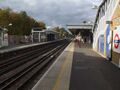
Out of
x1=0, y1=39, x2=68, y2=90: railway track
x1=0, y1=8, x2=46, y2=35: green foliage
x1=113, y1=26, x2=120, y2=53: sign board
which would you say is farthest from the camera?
x1=0, y1=8, x2=46, y2=35: green foliage

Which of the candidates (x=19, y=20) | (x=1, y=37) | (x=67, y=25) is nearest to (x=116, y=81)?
(x=1, y=37)

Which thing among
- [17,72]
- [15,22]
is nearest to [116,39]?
[17,72]

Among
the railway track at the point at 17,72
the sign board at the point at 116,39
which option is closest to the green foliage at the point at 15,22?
the railway track at the point at 17,72

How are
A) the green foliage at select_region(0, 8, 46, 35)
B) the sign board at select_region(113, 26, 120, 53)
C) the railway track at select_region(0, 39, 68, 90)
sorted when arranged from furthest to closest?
the green foliage at select_region(0, 8, 46, 35), the sign board at select_region(113, 26, 120, 53), the railway track at select_region(0, 39, 68, 90)

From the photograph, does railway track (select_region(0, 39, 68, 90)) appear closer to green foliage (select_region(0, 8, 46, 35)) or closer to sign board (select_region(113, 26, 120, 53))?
sign board (select_region(113, 26, 120, 53))

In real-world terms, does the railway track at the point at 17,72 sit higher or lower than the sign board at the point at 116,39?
lower

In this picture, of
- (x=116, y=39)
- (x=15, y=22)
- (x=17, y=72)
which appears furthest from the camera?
(x=15, y=22)

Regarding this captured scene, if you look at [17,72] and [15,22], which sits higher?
[15,22]

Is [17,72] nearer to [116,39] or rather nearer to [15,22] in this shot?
[116,39]

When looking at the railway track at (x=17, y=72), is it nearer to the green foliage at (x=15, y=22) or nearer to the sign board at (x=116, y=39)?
the sign board at (x=116, y=39)

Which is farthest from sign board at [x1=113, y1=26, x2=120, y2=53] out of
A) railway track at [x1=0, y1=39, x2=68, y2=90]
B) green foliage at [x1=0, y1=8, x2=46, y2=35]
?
green foliage at [x1=0, y1=8, x2=46, y2=35]

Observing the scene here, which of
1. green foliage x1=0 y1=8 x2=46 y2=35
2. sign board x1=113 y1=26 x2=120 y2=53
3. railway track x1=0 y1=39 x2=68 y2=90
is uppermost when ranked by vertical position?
green foliage x1=0 y1=8 x2=46 y2=35

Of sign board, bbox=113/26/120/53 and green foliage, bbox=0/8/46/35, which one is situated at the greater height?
green foliage, bbox=0/8/46/35

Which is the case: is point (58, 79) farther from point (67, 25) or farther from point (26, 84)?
point (67, 25)
